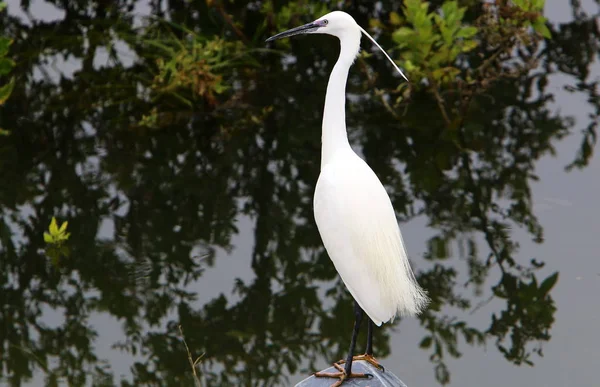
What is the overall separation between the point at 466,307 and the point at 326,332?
0.58 meters

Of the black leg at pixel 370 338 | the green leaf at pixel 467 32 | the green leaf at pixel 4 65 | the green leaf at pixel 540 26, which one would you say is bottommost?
the black leg at pixel 370 338

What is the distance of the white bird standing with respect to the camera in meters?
2.48

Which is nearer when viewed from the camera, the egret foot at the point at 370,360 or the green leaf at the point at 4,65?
the egret foot at the point at 370,360

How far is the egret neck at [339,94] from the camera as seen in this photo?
2.54m

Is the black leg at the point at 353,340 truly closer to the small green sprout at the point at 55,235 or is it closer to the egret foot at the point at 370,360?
the egret foot at the point at 370,360

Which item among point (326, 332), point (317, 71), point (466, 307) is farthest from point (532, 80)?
point (326, 332)

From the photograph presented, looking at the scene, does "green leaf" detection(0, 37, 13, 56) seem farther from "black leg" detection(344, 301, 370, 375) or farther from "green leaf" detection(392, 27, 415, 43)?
"black leg" detection(344, 301, 370, 375)

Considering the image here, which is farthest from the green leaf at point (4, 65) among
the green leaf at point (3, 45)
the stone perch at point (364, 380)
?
the stone perch at point (364, 380)

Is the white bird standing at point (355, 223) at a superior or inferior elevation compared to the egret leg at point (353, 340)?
superior

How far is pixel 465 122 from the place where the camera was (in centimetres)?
549

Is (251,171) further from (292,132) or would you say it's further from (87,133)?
(87,133)

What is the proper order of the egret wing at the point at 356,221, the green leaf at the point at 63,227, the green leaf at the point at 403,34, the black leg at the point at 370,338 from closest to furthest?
the egret wing at the point at 356,221
the black leg at the point at 370,338
the green leaf at the point at 63,227
the green leaf at the point at 403,34

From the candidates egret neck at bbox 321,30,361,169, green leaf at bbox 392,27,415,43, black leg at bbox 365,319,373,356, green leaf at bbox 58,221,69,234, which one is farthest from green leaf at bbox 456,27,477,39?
black leg at bbox 365,319,373,356

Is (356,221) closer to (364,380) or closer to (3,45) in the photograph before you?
(364,380)
